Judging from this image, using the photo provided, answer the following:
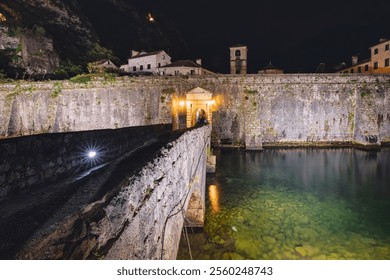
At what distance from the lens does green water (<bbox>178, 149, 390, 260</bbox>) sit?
293 inches

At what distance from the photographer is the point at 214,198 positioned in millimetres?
11695

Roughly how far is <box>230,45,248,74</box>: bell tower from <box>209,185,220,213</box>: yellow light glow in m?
24.2

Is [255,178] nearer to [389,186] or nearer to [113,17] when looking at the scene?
[389,186]

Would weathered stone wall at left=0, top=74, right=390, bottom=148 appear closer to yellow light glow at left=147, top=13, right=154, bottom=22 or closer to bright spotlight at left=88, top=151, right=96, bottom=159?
bright spotlight at left=88, top=151, right=96, bottom=159

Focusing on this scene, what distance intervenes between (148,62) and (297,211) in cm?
3234

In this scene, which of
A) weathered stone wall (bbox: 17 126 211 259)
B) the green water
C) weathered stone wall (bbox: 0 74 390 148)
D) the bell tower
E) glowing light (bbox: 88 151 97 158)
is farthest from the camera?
the bell tower

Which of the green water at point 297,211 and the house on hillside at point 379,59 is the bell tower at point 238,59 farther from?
the green water at point 297,211

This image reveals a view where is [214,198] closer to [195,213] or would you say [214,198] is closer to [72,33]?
[195,213]

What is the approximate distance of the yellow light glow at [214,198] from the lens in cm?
1043

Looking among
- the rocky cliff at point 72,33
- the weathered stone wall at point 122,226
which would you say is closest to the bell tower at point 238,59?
the rocky cliff at point 72,33

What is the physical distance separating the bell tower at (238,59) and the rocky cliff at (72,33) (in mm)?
20717

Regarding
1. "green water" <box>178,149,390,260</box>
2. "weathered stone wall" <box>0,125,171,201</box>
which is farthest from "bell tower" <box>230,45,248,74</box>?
"weathered stone wall" <box>0,125,171,201</box>

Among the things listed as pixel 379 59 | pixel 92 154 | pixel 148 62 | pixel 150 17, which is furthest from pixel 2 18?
pixel 379 59
